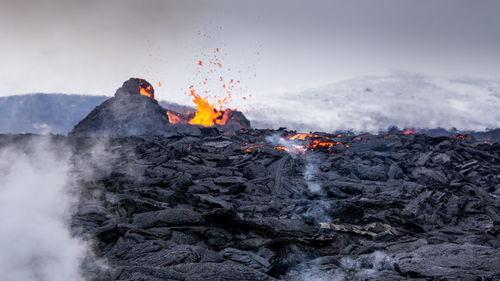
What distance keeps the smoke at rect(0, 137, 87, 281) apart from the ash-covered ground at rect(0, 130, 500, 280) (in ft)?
1.20

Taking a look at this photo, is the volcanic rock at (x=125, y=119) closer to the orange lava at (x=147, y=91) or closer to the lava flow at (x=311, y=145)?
the orange lava at (x=147, y=91)

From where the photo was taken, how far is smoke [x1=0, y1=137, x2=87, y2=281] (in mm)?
5822

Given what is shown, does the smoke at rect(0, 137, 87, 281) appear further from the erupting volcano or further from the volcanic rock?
the volcanic rock

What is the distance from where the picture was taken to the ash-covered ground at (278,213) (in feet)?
23.3

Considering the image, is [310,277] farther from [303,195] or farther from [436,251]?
[303,195]

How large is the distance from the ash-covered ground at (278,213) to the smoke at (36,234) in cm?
37

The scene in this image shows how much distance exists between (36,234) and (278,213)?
8.06 meters

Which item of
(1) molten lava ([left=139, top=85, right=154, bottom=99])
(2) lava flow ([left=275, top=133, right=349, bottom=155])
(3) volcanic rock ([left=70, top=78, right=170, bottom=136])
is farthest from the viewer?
(1) molten lava ([left=139, top=85, right=154, bottom=99])

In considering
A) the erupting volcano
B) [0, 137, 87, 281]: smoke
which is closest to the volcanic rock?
the erupting volcano

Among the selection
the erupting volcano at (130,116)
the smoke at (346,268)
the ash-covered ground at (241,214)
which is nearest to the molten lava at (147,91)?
the erupting volcano at (130,116)

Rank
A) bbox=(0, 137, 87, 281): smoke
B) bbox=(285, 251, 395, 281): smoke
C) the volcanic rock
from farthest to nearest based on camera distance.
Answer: the volcanic rock < bbox=(285, 251, 395, 281): smoke < bbox=(0, 137, 87, 281): smoke

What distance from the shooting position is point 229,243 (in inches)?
361

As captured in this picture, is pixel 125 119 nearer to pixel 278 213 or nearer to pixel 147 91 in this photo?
pixel 147 91

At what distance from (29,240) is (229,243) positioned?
4.50 metres
